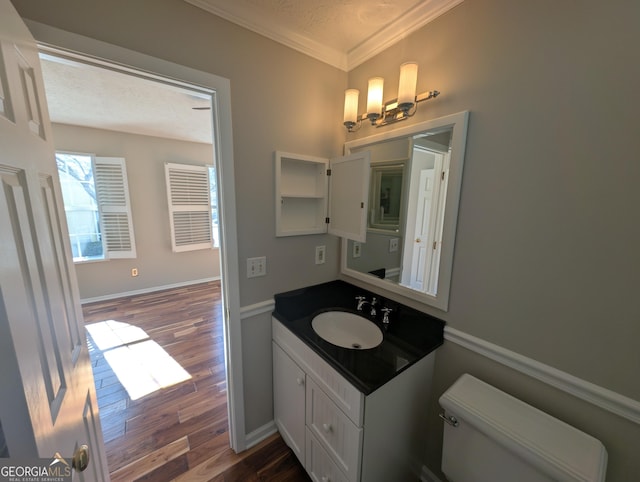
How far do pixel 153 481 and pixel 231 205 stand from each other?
1.63m

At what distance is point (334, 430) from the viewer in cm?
108

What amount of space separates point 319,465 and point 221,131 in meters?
1.78

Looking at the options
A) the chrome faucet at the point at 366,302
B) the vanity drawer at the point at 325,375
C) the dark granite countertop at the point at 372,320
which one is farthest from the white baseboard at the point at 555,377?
the vanity drawer at the point at 325,375

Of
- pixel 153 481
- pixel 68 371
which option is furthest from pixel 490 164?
pixel 153 481

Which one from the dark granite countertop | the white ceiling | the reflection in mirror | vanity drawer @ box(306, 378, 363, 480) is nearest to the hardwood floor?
vanity drawer @ box(306, 378, 363, 480)

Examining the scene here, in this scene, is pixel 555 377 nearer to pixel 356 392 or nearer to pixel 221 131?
pixel 356 392

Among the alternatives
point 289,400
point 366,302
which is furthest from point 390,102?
point 289,400

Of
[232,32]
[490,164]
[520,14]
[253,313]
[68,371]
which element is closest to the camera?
[68,371]

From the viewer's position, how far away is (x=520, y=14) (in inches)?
35.4

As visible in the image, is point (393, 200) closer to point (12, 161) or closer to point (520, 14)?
point (520, 14)

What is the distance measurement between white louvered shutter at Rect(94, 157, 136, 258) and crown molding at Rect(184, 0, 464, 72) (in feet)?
10.9

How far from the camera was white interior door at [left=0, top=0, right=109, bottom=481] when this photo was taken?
457 mm

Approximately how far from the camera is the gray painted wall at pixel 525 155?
2.51ft

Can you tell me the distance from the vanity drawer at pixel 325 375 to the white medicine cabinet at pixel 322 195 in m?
0.65
